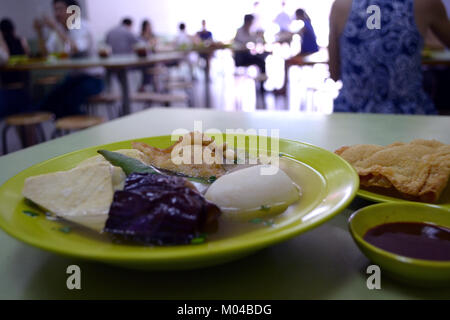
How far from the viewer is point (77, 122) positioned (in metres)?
3.40

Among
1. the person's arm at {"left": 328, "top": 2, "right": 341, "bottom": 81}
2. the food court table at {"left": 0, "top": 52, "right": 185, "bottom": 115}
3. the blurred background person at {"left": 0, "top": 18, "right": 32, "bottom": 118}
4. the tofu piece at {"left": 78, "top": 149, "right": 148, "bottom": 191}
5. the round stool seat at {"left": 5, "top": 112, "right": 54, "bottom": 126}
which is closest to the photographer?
the tofu piece at {"left": 78, "top": 149, "right": 148, "bottom": 191}

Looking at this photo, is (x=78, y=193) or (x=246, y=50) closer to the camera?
(x=78, y=193)

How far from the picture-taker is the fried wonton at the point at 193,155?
75 cm

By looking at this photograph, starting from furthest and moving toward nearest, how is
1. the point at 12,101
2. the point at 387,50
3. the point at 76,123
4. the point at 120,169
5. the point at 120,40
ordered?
the point at 120,40 → the point at 12,101 → the point at 76,123 → the point at 387,50 → the point at 120,169

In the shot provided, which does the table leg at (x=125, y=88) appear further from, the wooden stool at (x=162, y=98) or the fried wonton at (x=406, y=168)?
the fried wonton at (x=406, y=168)

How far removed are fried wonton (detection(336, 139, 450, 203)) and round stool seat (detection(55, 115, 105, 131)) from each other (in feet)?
9.59

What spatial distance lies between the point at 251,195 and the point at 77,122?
10.2 ft

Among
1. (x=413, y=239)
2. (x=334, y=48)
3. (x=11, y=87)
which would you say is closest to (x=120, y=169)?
(x=413, y=239)

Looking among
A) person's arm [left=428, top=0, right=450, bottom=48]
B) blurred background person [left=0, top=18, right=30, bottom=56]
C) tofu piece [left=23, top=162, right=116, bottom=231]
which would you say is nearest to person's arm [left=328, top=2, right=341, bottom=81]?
person's arm [left=428, top=0, right=450, bottom=48]

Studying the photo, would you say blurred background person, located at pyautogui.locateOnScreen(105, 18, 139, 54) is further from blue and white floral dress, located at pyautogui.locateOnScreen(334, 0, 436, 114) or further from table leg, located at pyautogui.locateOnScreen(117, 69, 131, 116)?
blue and white floral dress, located at pyautogui.locateOnScreen(334, 0, 436, 114)

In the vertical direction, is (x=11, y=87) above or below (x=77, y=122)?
above

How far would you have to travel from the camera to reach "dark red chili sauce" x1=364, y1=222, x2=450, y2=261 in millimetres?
520

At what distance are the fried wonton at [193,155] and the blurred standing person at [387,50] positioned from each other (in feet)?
4.99

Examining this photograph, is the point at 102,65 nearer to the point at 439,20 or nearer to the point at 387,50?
the point at 387,50
